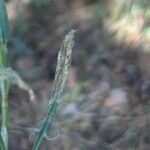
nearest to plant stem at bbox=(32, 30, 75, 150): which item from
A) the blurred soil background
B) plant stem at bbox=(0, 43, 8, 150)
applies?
plant stem at bbox=(0, 43, 8, 150)

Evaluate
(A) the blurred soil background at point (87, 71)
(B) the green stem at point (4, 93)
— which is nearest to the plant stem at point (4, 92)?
(B) the green stem at point (4, 93)

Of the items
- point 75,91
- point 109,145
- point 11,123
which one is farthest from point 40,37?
point 109,145

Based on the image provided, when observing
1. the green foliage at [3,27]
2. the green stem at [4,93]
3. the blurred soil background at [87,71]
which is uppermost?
the blurred soil background at [87,71]

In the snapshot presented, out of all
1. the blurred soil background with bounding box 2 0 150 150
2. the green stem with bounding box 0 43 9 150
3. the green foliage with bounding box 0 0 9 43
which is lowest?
the green stem with bounding box 0 43 9 150

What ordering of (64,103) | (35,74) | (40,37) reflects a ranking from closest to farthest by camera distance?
(64,103), (35,74), (40,37)

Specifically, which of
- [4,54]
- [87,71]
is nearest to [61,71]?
[4,54]

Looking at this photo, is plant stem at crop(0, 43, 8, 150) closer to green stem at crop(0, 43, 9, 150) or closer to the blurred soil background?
green stem at crop(0, 43, 9, 150)

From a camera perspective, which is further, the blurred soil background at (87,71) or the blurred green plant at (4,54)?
the blurred soil background at (87,71)

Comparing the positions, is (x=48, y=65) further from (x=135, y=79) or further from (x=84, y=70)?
(x=135, y=79)

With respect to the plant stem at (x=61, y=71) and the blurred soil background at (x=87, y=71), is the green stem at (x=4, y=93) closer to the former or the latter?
the plant stem at (x=61, y=71)
